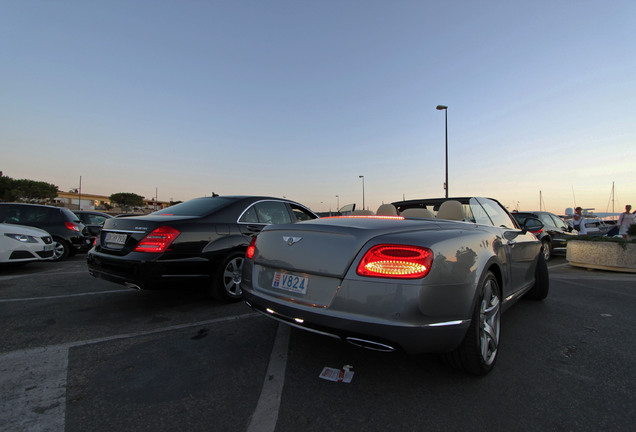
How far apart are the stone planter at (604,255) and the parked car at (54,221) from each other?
12873 millimetres

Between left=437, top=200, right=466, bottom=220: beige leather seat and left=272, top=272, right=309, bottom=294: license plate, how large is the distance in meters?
1.76

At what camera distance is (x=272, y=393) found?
2088 millimetres

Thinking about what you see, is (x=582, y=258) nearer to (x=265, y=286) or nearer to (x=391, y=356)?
(x=391, y=356)

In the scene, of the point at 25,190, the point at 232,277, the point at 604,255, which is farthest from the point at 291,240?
the point at 25,190

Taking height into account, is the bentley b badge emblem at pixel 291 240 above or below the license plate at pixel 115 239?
above

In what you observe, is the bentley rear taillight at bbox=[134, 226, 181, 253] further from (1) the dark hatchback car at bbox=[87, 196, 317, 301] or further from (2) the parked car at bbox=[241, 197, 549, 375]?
(2) the parked car at bbox=[241, 197, 549, 375]

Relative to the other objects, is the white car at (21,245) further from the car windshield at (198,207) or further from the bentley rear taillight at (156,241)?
the bentley rear taillight at (156,241)

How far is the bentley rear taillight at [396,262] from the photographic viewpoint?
6.52ft

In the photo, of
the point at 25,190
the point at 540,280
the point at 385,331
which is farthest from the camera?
the point at 25,190

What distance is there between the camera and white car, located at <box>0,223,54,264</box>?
600 cm

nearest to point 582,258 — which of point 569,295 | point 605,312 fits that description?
point 569,295

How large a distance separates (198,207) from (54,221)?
643 centimetres

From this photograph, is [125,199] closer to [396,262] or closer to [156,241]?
[156,241]

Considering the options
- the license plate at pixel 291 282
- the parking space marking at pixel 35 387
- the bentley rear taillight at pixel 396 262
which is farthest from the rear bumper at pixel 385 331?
the parking space marking at pixel 35 387
